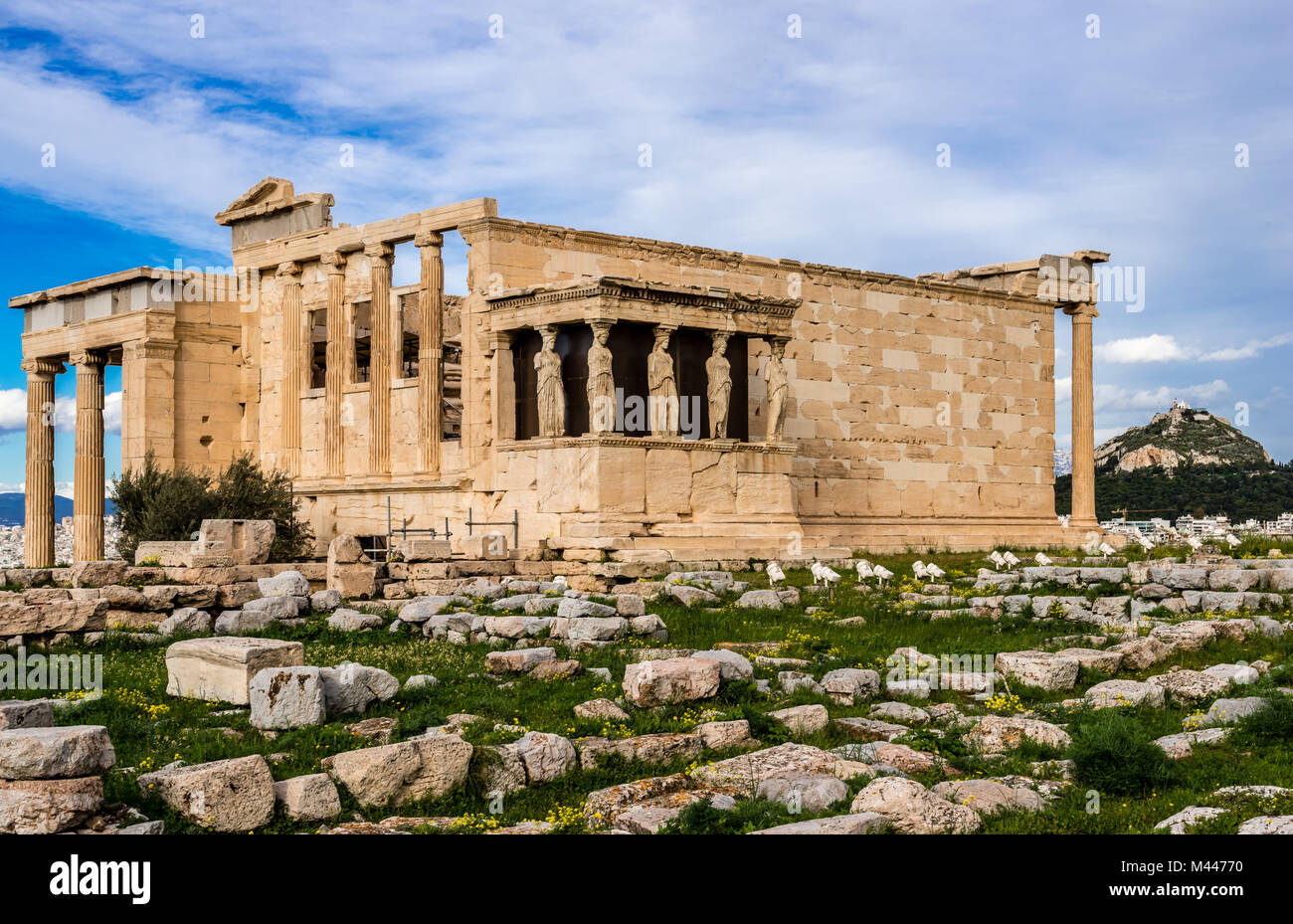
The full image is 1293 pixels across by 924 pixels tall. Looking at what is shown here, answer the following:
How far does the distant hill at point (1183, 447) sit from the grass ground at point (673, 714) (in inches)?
1745

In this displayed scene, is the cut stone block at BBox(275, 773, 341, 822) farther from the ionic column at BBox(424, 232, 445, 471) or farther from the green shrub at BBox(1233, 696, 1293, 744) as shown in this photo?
the ionic column at BBox(424, 232, 445, 471)

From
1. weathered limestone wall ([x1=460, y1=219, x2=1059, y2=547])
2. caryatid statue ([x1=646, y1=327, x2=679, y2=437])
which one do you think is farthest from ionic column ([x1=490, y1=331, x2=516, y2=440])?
caryatid statue ([x1=646, y1=327, x2=679, y2=437])

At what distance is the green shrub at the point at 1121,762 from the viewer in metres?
7.76

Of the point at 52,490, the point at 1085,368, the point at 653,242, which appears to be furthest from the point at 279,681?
the point at 1085,368

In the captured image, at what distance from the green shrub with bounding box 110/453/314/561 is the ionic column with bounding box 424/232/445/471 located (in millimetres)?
2682

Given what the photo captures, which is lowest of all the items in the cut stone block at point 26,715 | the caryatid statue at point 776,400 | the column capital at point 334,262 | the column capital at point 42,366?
the cut stone block at point 26,715

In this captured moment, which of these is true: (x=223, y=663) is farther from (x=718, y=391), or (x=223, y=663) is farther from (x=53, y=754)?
(x=718, y=391)

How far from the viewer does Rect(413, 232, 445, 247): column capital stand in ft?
83.3

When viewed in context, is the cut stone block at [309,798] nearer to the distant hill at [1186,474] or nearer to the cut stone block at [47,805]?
the cut stone block at [47,805]

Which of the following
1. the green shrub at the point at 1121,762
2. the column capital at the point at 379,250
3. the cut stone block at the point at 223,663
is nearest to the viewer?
the green shrub at the point at 1121,762

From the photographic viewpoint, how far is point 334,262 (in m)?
27.2

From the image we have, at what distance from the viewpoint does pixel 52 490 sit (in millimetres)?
30391

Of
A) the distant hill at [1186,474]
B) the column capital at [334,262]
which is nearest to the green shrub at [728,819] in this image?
the column capital at [334,262]
